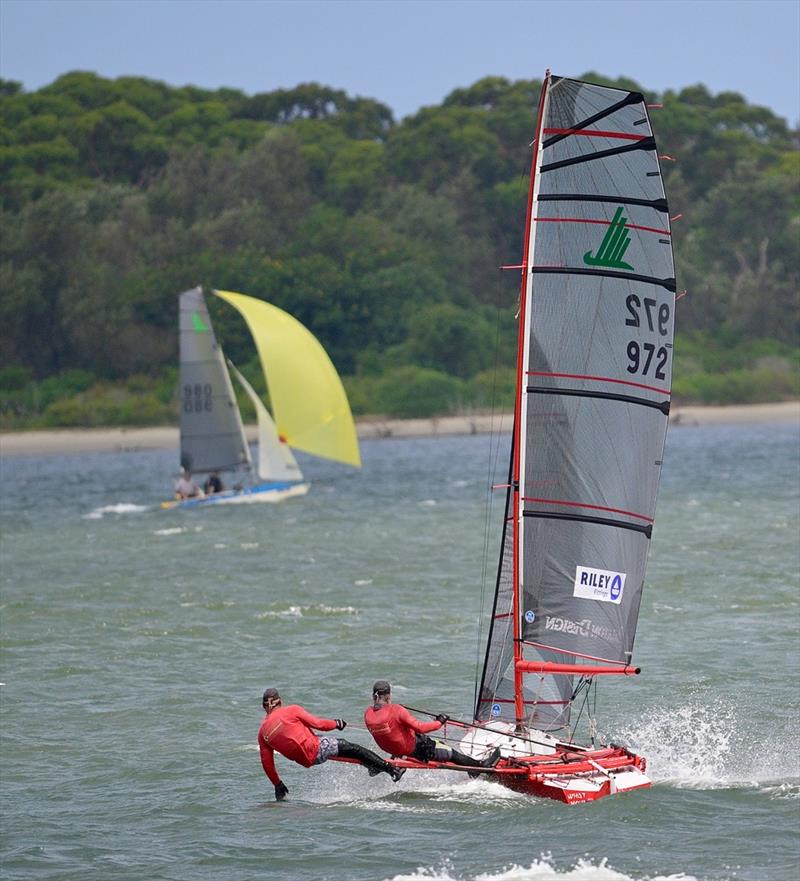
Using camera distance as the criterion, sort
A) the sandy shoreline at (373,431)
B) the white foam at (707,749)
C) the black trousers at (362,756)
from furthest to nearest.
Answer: the sandy shoreline at (373,431) < the white foam at (707,749) < the black trousers at (362,756)

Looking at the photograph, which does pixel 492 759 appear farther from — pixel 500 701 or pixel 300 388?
pixel 300 388

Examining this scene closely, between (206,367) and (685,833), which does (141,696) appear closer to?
(685,833)

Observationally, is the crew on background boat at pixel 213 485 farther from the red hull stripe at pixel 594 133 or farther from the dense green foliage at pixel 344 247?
the dense green foliage at pixel 344 247

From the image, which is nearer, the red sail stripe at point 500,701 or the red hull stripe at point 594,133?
the red hull stripe at point 594,133

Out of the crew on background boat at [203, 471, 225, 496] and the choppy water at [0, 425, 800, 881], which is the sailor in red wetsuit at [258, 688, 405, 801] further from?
the crew on background boat at [203, 471, 225, 496]

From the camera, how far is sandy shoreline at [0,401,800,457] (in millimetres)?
83312

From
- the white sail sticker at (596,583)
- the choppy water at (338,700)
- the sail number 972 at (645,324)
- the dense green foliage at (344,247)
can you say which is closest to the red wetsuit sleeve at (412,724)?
the choppy water at (338,700)

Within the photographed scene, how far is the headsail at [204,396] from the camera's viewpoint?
44.8 m

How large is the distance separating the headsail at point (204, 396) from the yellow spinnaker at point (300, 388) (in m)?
1.15

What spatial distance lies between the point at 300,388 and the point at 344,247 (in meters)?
49.7

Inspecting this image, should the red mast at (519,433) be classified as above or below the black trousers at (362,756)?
above

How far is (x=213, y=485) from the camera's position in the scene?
4712 cm

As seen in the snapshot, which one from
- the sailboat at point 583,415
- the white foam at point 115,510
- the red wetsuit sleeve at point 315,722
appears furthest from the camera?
the white foam at point 115,510

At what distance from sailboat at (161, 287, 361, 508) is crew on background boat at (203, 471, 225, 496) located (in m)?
0.42
